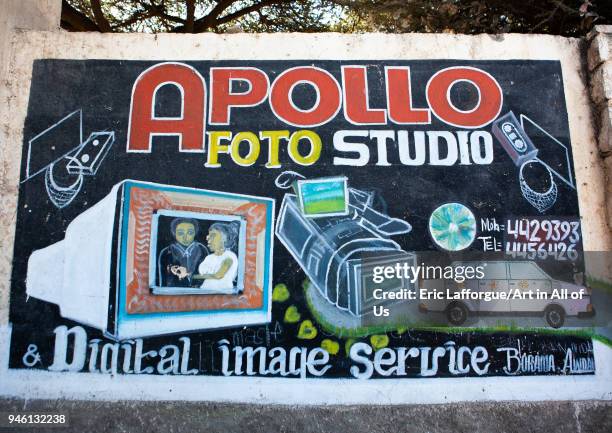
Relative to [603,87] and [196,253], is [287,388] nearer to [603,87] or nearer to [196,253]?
[196,253]

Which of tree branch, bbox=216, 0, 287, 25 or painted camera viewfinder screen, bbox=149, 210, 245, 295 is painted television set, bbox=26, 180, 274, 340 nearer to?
painted camera viewfinder screen, bbox=149, 210, 245, 295

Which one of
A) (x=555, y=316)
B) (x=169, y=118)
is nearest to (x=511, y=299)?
(x=555, y=316)

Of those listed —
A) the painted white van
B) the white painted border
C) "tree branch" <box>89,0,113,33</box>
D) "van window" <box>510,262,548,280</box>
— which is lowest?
the white painted border

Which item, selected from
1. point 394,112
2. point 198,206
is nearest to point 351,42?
point 394,112

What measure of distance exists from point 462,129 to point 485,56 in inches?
28.5

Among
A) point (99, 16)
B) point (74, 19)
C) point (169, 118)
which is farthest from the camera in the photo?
point (74, 19)

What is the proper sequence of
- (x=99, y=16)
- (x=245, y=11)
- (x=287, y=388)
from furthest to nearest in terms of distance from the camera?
(x=245, y=11), (x=99, y=16), (x=287, y=388)

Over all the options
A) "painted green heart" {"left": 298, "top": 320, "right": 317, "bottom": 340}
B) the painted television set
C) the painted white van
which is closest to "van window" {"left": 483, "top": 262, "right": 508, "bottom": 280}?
the painted white van

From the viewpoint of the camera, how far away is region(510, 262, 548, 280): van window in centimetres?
407

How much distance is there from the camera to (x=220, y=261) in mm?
4027

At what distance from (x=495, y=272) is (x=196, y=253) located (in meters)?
2.44

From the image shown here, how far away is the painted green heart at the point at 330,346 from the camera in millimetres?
3926

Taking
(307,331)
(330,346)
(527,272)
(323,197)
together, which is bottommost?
(330,346)

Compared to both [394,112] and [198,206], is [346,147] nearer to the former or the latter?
[394,112]
